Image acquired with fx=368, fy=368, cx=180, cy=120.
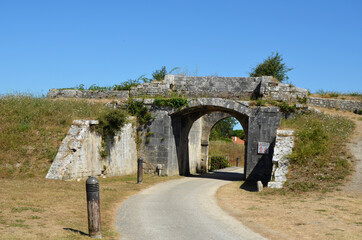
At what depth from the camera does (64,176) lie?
12.7 meters

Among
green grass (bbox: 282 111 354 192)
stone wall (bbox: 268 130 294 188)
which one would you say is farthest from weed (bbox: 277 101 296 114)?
stone wall (bbox: 268 130 294 188)

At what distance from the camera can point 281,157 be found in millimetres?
14086

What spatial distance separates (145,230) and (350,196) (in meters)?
6.59

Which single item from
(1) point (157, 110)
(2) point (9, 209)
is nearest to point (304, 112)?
(1) point (157, 110)

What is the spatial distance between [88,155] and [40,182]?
2777mm

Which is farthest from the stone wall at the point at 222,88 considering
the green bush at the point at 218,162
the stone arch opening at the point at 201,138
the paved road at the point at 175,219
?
the green bush at the point at 218,162

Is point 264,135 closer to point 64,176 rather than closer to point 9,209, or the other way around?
point 64,176

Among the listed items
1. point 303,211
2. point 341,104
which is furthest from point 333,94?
point 303,211

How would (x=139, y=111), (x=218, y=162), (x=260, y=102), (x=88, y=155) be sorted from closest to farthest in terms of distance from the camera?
1. (x=88, y=155)
2. (x=260, y=102)
3. (x=139, y=111)
4. (x=218, y=162)

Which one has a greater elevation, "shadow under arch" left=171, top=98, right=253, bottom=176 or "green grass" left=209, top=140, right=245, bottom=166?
"shadow under arch" left=171, top=98, right=253, bottom=176

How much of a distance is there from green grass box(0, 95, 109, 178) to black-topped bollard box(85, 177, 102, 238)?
688 cm

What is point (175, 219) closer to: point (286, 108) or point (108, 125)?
point (108, 125)

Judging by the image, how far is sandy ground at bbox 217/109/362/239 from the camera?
7.03m

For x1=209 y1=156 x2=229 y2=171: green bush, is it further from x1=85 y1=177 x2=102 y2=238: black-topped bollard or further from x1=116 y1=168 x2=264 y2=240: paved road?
x1=85 y1=177 x2=102 y2=238: black-topped bollard
